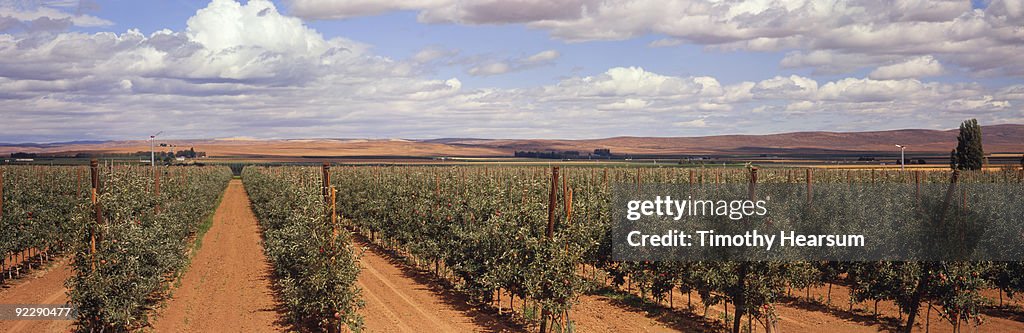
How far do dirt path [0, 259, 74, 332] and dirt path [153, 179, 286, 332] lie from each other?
277cm

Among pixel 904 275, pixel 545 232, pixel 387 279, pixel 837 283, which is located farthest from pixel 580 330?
pixel 837 283

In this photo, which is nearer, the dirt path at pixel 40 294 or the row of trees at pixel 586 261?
the row of trees at pixel 586 261

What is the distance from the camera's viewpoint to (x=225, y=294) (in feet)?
82.2

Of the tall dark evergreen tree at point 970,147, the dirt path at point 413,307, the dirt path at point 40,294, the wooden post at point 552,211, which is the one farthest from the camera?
the tall dark evergreen tree at point 970,147

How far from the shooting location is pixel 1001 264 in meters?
22.7

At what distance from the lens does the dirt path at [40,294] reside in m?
19.6

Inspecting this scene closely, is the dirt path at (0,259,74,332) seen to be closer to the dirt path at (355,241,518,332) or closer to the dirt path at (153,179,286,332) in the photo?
the dirt path at (153,179,286,332)

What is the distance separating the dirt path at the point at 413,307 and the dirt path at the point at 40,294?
8405 mm

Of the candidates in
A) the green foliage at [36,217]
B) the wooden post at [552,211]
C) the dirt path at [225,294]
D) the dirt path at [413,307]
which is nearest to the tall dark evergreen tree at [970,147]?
the dirt path at [413,307]

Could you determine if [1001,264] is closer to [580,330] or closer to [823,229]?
[823,229]

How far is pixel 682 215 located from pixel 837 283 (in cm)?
978

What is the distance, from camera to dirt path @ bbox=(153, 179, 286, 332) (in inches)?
811

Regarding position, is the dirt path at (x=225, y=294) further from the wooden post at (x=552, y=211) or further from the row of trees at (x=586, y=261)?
the wooden post at (x=552, y=211)

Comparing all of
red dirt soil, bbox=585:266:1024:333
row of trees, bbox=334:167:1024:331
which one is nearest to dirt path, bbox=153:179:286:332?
row of trees, bbox=334:167:1024:331
